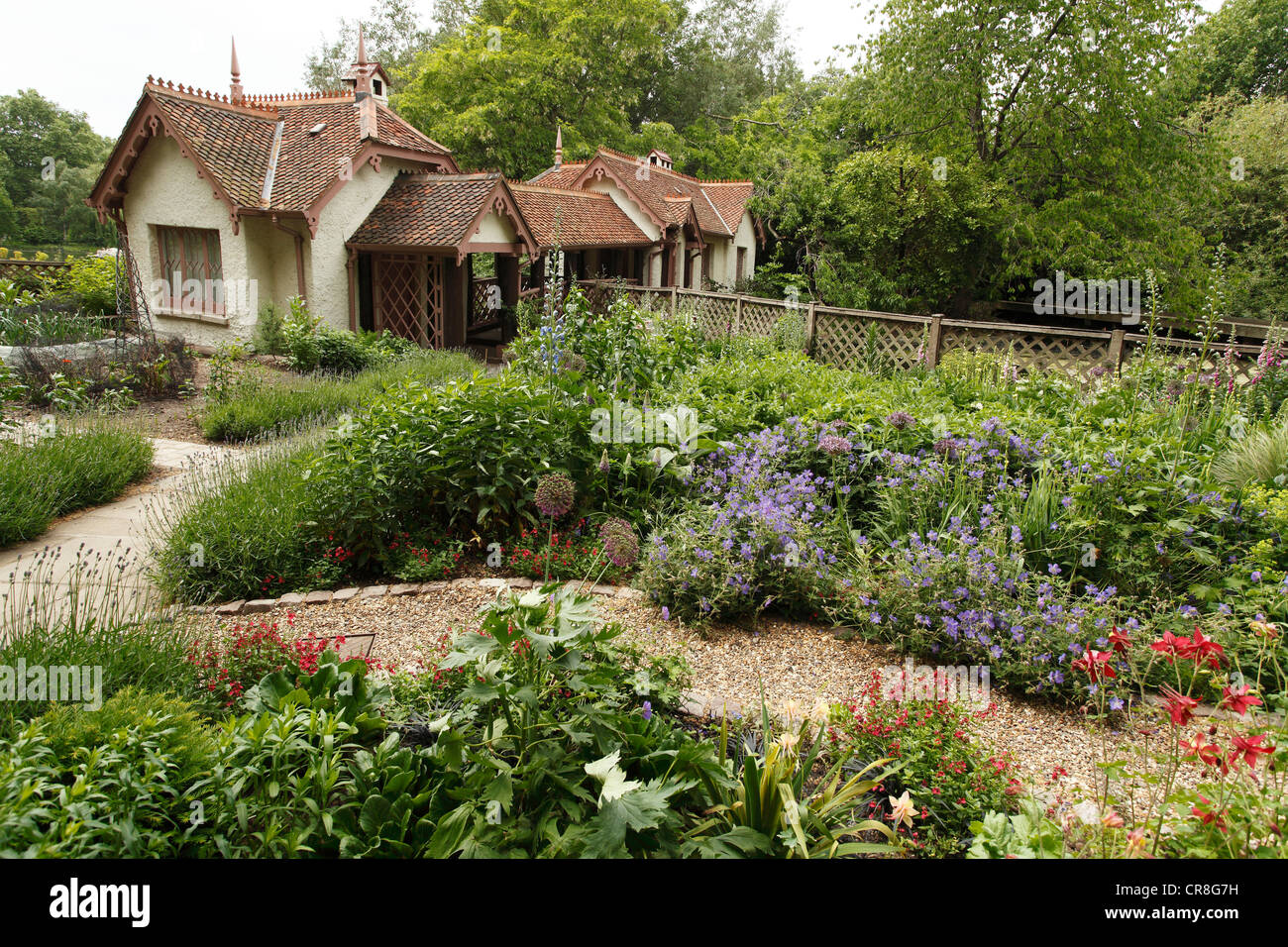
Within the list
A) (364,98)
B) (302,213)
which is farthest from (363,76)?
(302,213)

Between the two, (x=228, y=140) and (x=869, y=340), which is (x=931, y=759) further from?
(x=228, y=140)

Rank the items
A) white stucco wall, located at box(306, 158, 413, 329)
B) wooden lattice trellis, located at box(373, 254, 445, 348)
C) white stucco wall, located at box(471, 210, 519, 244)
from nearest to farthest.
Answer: white stucco wall, located at box(306, 158, 413, 329), white stucco wall, located at box(471, 210, 519, 244), wooden lattice trellis, located at box(373, 254, 445, 348)

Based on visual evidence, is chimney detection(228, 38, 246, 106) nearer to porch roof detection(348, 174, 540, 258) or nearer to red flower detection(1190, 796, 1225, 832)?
porch roof detection(348, 174, 540, 258)

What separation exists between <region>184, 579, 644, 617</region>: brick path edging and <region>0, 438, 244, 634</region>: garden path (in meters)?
0.46

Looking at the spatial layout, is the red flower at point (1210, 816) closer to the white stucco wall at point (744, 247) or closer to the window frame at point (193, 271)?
the window frame at point (193, 271)

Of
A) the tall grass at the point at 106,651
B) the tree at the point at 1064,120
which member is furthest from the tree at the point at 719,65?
the tall grass at the point at 106,651

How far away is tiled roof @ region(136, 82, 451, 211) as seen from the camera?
13516 mm

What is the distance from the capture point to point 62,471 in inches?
251

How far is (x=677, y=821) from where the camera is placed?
8.00 feet

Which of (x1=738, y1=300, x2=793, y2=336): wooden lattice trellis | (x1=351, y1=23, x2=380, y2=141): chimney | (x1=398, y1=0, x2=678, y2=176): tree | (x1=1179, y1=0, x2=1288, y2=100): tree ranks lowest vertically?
(x1=738, y1=300, x2=793, y2=336): wooden lattice trellis

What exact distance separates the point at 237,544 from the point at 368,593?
0.97m

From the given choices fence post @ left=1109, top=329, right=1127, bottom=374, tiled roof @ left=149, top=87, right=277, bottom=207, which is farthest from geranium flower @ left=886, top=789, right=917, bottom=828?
tiled roof @ left=149, top=87, right=277, bottom=207

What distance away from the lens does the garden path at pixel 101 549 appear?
4.39m

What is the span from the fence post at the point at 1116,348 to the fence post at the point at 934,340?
87.1 inches
